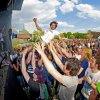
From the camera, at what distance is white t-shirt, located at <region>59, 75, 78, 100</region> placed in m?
5.00

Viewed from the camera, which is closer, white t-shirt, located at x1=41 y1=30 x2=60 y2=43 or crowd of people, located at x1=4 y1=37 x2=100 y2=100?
crowd of people, located at x1=4 y1=37 x2=100 y2=100

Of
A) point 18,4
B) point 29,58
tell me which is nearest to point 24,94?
point 29,58

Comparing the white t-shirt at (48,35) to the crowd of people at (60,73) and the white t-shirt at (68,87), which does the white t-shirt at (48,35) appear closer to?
the crowd of people at (60,73)

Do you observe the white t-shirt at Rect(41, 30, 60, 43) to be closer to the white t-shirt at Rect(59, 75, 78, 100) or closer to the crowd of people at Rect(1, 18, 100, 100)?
the crowd of people at Rect(1, 18, 100, 100)

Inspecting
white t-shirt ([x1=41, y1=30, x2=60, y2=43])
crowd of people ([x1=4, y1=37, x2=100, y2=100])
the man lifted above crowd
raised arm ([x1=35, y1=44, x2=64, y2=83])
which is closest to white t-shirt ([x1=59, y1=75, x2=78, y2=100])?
crowd of people ([x1=4, y1=37, x2=100, y2=100])

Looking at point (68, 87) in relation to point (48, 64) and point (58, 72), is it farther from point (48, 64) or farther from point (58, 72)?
point (48, 64)

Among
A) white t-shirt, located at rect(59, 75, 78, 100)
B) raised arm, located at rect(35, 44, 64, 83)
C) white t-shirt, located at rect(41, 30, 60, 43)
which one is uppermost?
white t-shirt, located at rect(41, 30, 60, 43)

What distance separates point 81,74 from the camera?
7324 mm

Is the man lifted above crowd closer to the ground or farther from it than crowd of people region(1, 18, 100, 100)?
farther from it

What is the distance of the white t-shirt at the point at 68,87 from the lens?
5.00 metres

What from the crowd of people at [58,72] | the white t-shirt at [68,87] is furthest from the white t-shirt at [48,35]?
the white t-shirt at [68,87]

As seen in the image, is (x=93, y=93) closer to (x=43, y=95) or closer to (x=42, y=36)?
(x=42, y=36)

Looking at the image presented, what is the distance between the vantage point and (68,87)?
16.7ft

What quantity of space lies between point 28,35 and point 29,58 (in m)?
1.93
